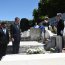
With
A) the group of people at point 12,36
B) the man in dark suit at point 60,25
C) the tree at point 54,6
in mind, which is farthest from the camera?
the tree at point 54,6

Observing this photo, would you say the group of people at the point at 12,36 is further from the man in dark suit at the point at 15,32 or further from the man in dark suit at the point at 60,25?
the man in dark suit at the point at 60,25

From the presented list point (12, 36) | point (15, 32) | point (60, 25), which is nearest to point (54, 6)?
point (60, 25)

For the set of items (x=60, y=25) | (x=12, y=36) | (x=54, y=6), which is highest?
(x=54, y=6)

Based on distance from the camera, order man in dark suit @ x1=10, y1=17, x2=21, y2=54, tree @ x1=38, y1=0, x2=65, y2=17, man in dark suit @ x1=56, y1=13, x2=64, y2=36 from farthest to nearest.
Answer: tree @ x1=38, y1=0, x2=65, y2=17 < man in dark suit @ x1=56, y1=13, x2=64, y2=36 < man in dark suit @ x1=10, y1=17, x2=21, y2=54

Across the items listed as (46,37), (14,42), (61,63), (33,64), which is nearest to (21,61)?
(33,64)

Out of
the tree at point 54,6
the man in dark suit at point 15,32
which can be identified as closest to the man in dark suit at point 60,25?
the man in dark suit at point 15,32

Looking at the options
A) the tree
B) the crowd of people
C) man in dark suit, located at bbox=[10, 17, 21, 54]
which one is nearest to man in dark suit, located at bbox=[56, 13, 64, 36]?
the crowd of people

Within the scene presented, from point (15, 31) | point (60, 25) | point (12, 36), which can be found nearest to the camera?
point (15, 31)

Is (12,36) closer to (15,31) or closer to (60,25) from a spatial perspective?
(15,31)

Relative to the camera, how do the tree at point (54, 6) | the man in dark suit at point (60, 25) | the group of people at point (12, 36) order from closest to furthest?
the group of people at point (12, 36)
the man in dark suit at point (60, 25)
the tree at point (54, 6)

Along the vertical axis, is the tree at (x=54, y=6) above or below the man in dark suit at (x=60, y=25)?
above

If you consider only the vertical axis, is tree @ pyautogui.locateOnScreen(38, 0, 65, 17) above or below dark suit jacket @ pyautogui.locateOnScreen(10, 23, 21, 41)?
above

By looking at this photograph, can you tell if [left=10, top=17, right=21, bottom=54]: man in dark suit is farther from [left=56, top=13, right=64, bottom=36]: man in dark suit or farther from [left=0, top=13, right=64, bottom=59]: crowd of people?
[left=56, top=13, right=64, bottom=36]: man in dark suit

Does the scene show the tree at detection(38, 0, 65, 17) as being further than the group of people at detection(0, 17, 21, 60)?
Yes
